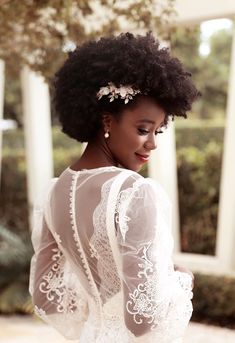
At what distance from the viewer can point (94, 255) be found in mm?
1703

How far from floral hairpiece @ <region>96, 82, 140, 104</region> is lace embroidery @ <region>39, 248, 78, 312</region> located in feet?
2.13

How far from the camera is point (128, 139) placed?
1.69 m

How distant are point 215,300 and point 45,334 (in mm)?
1691

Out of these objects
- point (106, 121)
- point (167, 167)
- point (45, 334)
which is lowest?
point (45, 334)

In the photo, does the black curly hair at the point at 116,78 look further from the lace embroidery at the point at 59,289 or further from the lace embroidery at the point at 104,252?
the lace embroidery at the point at 59,289

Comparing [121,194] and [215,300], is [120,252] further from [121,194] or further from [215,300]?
[215,300]

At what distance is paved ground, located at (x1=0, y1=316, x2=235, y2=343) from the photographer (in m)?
5.54

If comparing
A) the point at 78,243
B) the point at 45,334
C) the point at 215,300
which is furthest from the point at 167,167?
the point at 78,243

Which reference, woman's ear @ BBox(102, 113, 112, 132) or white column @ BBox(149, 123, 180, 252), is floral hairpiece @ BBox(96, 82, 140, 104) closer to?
woman's ear @ BBox(102, 113, 112, 132)

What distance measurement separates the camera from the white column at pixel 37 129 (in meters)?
7.09

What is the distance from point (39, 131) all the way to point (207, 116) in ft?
6.96

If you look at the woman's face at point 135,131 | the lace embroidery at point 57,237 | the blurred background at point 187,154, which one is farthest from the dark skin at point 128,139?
the blurred background at point 187,154

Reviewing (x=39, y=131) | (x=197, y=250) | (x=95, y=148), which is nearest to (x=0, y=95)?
(x=39, y=131)

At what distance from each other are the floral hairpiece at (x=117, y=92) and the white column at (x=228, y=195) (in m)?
4.36
